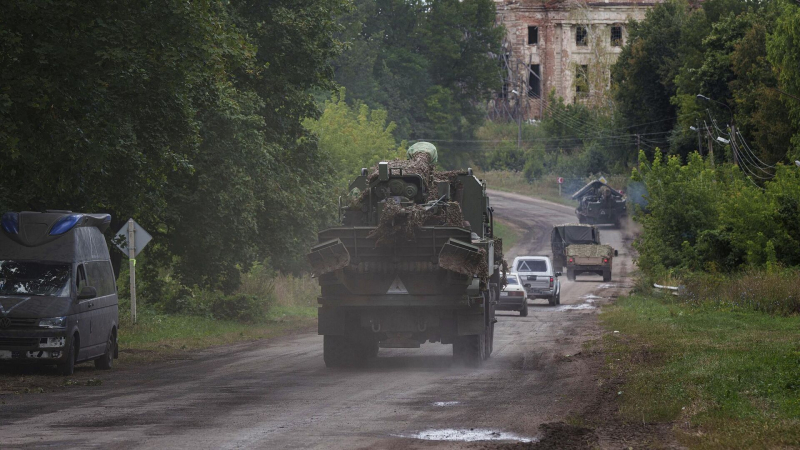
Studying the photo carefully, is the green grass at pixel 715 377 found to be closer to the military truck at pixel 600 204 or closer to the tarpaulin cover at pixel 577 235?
the tarpaulin cover at pixel 577 235

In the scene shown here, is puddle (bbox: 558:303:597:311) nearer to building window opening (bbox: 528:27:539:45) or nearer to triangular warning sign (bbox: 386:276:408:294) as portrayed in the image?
triangular warning sign (bbox: 386:276:408:294)

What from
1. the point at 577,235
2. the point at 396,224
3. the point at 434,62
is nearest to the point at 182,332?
the point at 396,224

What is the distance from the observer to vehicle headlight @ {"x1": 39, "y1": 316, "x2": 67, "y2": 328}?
54.4 ft

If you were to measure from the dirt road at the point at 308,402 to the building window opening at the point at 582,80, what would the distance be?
84749 mm

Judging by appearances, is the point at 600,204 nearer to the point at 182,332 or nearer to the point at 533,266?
the point at 533,266

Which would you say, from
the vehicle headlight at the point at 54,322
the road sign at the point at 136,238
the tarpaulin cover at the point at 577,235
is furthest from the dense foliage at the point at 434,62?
the vehicle headlight at the point at 54,322

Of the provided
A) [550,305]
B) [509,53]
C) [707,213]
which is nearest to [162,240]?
[550,305]

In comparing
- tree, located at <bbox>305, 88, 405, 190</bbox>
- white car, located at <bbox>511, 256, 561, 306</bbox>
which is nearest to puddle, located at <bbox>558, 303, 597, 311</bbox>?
white car, located at <bbox>511, 256, 561, 306</bbox>

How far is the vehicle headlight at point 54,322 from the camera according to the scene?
16594 millimetres

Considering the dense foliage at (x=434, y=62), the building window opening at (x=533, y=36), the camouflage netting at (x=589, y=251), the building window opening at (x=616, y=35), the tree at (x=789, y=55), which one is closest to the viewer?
the tree at (x=789, y=55)

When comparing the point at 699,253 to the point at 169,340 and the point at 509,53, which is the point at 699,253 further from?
the point at 509,53

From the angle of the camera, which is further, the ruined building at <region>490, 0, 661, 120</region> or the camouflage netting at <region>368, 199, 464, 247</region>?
the ruined building at <region>490, 0, 661, 120</region>

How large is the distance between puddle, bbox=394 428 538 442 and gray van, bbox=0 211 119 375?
8.06 metres

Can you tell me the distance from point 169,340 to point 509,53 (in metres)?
84.9
